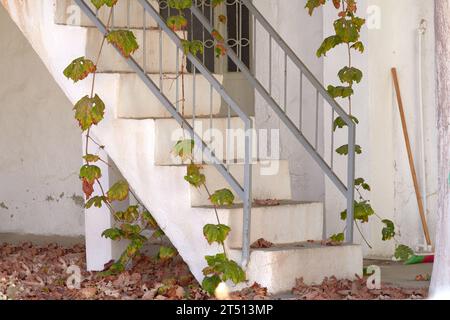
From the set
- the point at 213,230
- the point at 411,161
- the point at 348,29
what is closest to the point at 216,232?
the point at 213,230

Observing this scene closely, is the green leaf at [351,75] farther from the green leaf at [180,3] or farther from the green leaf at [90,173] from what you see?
the green leaf at [90,173]

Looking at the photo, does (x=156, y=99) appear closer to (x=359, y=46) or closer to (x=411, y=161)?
(x=359, y=46)

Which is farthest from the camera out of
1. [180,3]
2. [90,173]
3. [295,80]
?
[295,80]

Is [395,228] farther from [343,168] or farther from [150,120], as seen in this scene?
[150,120]

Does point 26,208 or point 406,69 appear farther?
point 26,208

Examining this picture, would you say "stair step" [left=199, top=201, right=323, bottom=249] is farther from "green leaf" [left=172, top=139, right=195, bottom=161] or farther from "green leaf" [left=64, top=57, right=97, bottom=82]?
"green leaf" [left=64, top=57, right=97, bottom=82]

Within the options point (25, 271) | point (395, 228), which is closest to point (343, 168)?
point (395, 228)

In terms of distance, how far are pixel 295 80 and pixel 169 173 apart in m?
2.77

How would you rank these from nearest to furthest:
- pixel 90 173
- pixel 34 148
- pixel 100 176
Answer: pixel 90 173
pixel 100 176
pixel 34 148

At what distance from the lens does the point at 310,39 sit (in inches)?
392

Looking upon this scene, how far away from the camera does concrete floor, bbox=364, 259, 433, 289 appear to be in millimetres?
7738

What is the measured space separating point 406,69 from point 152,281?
3027 millimetres

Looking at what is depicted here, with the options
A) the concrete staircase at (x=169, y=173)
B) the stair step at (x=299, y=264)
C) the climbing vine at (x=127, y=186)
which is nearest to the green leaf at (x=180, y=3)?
the climbing vine at (x=127, y=186)

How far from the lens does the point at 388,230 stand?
8.54 meters
